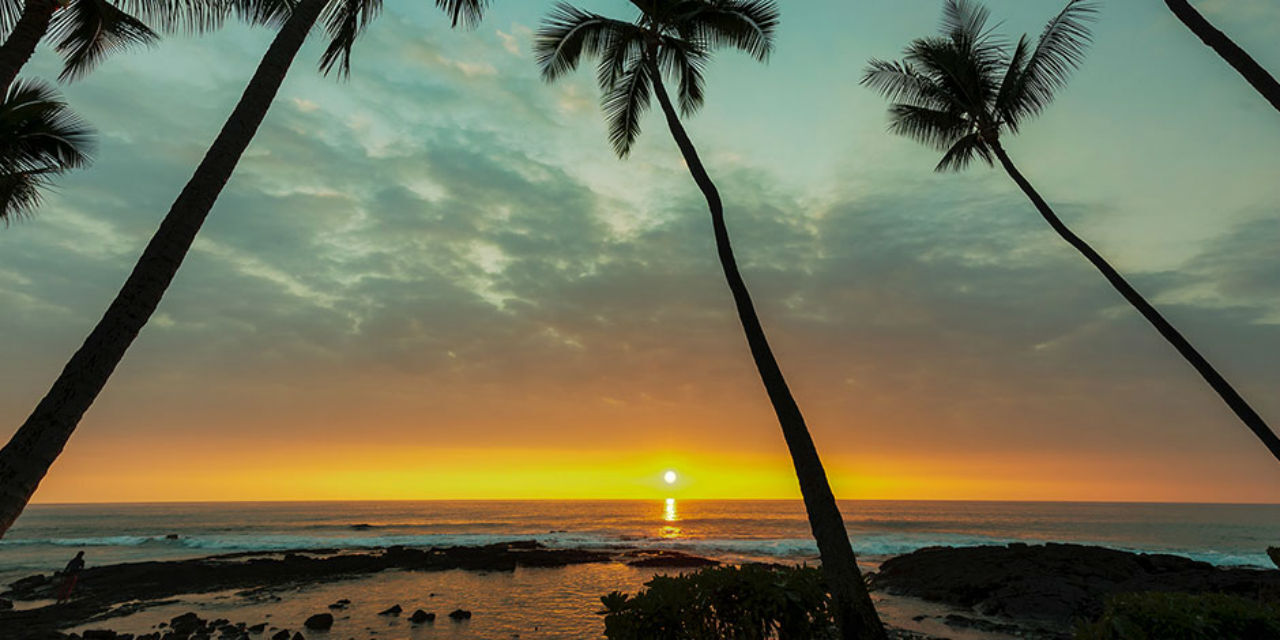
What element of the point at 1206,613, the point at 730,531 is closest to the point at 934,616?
the point at 1206,613

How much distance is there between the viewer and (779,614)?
7.70 meters

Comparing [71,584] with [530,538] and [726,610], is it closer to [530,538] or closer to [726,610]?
[726,610]

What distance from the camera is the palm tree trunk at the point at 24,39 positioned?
8.15 metres

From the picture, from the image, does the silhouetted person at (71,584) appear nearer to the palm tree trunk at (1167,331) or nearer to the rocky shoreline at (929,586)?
the rocky shoreline at (929,586)

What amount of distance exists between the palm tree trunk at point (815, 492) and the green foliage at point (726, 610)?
449mm

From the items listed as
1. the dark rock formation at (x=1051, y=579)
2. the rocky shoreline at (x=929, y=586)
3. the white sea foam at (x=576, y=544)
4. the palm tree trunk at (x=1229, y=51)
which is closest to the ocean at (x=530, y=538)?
the white sea foam at (x=576, y=544)

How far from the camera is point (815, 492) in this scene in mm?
8000

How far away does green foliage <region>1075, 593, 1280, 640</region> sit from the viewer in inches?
263

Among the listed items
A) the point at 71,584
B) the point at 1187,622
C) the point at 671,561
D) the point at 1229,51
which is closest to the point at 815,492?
the point at 1187,622

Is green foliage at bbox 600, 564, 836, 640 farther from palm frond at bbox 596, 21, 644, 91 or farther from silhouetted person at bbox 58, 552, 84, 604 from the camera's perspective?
silhouetted person at bbox 58, 552, 84, 604

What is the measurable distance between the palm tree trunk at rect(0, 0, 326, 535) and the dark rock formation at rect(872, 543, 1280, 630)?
15580mm

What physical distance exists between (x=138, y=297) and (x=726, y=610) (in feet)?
23.9

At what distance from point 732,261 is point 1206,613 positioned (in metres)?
7.34

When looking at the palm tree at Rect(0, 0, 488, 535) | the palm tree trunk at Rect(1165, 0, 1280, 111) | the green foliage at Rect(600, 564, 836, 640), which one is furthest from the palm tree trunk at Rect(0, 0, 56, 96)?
the palm tree trunk at Rect(1165, 0, 1280, 111)
